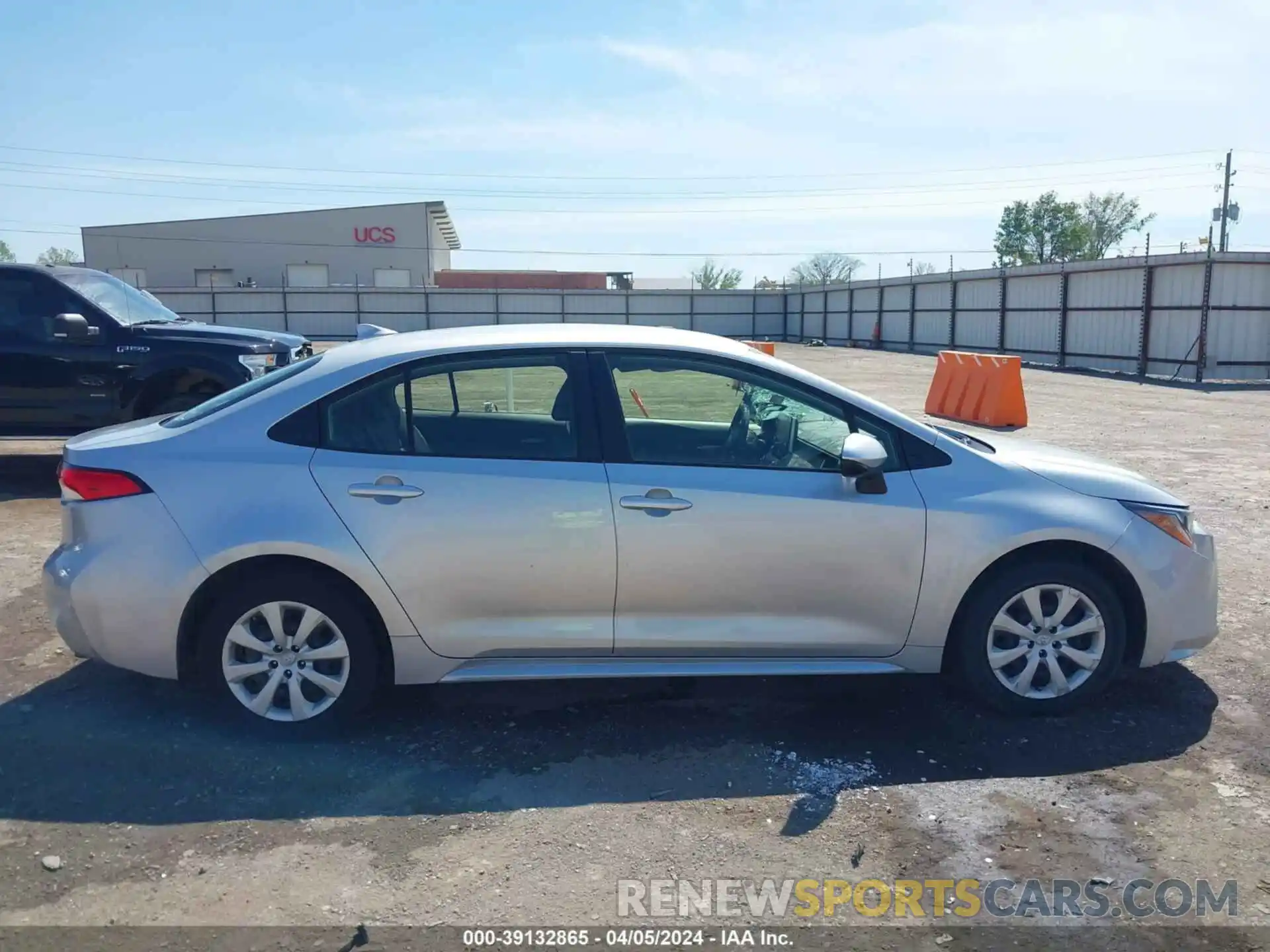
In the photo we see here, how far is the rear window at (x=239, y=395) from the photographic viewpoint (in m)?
4.49

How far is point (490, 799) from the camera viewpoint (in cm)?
378

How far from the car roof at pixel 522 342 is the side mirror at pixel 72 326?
520 cm

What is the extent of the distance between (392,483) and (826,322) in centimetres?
4549

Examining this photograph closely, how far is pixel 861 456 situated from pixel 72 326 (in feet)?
24.3

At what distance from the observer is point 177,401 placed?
9.38 metres

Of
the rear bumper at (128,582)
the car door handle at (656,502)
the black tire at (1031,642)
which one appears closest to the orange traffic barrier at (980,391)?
the black tire at (1031,642)

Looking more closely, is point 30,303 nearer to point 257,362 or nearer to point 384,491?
point 257,362

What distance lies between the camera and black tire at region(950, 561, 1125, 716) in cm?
439

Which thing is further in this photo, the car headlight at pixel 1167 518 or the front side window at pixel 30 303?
the front side window at pixel 30 303

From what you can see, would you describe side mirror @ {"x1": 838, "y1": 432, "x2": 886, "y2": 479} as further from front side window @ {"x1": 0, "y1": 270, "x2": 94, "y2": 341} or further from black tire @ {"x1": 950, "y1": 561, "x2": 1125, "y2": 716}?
front side window @ {"x1": 0, "y1": 270, "x2": 94, "y2": 341}

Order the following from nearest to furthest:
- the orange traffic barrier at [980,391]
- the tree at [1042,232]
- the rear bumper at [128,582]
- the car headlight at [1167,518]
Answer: the rear bumper at [128,582] < the car headlight at [1167,518] < the orange traffic barrier at [980,391] < the tree at [1042,232]

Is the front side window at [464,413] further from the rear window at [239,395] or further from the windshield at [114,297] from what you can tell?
the windshield at [114,297]

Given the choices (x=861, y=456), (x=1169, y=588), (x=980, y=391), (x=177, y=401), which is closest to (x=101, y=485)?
(x=861, y=456)

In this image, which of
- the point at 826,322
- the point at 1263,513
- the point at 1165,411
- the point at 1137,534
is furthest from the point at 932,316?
the point at 1137,534
